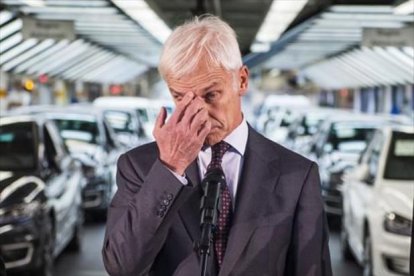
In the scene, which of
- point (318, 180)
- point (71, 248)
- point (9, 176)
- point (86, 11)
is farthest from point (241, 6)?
point (318, 180)

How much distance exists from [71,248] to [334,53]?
89.8 ft

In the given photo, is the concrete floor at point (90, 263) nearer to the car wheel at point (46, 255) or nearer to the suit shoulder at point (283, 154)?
the car wheel at point (46, 255)

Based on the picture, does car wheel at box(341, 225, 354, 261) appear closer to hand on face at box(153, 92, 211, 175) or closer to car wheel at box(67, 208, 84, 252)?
car wheel at box(67, 208, 84, 252)

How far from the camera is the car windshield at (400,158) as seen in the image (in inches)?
399

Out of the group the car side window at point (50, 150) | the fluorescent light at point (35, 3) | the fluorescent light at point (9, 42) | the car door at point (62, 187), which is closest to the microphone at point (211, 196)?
the car door at point (62, 187)

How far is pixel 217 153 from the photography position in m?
2.95

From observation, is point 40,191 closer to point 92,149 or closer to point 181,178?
point 92,149

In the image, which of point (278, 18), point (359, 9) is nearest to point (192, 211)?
point (359, 9)

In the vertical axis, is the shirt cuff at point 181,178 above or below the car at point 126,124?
above

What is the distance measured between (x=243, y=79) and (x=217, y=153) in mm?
235

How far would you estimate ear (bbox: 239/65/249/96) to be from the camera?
9.73 feet

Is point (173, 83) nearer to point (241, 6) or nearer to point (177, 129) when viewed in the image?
point (177, 129)

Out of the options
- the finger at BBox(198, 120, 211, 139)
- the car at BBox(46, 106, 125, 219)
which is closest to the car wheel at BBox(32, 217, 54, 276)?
the car at BBox(46, 106, 125, 219)

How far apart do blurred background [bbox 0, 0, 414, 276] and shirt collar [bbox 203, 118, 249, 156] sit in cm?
27
